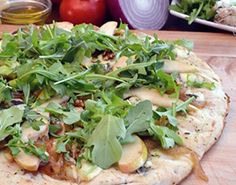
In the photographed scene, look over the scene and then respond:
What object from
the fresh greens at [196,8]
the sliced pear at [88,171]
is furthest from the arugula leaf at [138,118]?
the fresh greens at [196,8]

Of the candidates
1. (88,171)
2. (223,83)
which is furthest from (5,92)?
(223,83)

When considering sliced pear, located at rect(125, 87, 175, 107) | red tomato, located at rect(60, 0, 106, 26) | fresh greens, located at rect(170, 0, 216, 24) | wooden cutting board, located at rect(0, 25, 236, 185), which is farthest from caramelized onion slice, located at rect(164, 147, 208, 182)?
red tomato, located at rect(60, 0, 106, 26)

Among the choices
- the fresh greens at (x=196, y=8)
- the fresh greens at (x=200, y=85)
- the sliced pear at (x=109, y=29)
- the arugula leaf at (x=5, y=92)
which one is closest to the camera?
the arugula leaf at (x=5, y=92)

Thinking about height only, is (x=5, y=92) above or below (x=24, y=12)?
above

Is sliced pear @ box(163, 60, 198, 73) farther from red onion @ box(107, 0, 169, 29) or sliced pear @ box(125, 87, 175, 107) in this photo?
red onion @ box(107, 0, 169, 29)

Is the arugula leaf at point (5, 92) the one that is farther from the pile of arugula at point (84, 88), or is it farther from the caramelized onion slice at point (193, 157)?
the caramelized onion slice at point (193, 157)

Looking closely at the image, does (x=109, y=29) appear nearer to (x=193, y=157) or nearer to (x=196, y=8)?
(x=196, y=8)

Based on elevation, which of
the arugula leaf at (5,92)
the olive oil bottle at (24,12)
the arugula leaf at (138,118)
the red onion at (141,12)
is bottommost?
the olive oil bottle at (24,12)

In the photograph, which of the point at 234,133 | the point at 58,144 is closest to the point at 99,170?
the point at 58,144
